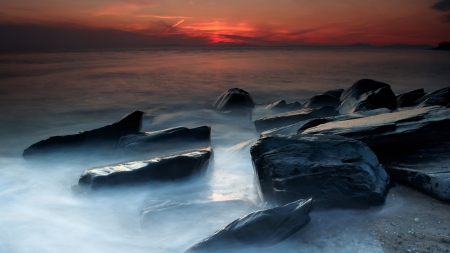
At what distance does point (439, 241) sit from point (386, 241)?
11.6 inches

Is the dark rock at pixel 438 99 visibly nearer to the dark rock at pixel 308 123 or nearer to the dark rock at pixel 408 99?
the dark rock at pixel 408 99

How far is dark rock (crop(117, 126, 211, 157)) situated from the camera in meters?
3.97

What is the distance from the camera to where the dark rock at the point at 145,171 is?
2941mm

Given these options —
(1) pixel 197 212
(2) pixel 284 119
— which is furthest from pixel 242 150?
(1) pixel 197 212

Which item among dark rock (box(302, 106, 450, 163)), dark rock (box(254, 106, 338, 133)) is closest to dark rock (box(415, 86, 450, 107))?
dark rock (box(254, 106, 338, 133))

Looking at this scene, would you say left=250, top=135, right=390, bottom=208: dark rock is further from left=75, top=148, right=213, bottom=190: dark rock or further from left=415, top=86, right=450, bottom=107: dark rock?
left=415, top=86, right=450, bottom=107: dark rock

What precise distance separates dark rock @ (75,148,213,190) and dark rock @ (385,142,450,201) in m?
1.66

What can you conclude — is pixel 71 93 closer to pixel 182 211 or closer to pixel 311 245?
pixel 182 211

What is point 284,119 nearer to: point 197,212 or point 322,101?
point 322,101

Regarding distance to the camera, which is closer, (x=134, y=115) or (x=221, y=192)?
(x=221, y=192)

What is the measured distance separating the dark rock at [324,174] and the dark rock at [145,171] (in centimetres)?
66

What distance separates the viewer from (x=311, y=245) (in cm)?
207

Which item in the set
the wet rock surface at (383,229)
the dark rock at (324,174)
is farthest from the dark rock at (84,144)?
the wet rock surface at (383,229)

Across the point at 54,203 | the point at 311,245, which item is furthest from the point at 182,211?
the point at 54,203
